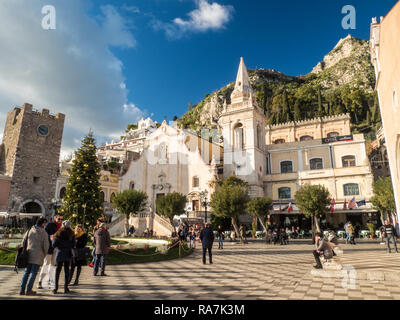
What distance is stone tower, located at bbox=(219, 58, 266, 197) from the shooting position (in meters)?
35.6

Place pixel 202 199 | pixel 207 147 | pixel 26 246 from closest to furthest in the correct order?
pixel 26 246 < pixel 202 199 < pixel 207 147

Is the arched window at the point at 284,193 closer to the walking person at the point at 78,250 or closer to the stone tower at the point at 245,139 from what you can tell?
the stone tower at the point at 245,139

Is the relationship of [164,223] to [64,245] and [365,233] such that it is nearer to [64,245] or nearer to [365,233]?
[365,233]

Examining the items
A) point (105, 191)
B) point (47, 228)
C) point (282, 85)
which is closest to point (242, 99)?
point (105, 191)

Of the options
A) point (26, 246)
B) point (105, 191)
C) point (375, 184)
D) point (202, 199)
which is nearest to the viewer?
point (26, 246)

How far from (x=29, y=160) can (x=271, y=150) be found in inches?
1304

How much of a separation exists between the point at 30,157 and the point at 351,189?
4059cm

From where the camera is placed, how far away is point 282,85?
95.3 m

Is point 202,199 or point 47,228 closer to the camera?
point 47,228

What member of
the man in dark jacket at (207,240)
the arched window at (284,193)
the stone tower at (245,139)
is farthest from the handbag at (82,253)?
the arched window at (284,193)

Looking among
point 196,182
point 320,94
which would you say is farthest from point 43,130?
point 320,94

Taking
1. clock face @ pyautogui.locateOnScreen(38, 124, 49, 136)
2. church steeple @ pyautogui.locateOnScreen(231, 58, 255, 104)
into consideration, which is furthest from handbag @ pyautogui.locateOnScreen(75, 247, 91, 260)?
clock face @ pyautogui.locateOnScreen(38, 124, 49, 136)
